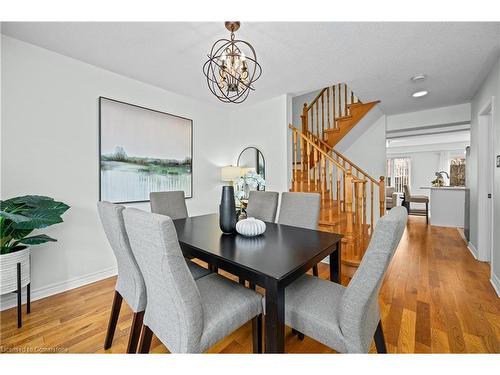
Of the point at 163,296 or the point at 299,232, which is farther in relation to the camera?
the point at 299,232

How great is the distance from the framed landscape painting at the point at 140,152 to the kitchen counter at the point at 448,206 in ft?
18.3

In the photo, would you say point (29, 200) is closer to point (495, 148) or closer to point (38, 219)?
point (38, 219)

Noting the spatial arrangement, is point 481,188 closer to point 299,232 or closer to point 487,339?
point 487,339

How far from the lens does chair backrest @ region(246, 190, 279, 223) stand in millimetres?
2400

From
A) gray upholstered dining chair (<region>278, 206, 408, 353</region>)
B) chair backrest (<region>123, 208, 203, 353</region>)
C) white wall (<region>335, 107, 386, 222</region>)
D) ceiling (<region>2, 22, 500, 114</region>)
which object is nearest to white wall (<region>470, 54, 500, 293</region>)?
ceiling (<region>2, 22, 500, 114</region>)

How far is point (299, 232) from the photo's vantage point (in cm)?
179

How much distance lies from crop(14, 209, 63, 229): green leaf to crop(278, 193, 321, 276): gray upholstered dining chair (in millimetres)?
1953

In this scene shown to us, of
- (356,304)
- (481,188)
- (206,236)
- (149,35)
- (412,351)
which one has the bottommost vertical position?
(412,351)

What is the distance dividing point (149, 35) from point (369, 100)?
131 inches

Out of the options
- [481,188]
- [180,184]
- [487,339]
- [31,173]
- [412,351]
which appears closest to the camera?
[412,351]

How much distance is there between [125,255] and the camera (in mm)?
1293

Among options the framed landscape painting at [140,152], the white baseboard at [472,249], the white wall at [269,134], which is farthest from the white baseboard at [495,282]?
the framed landscape painting at [140,152]

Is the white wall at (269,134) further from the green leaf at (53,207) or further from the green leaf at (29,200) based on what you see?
the green leaf at (29,200)
